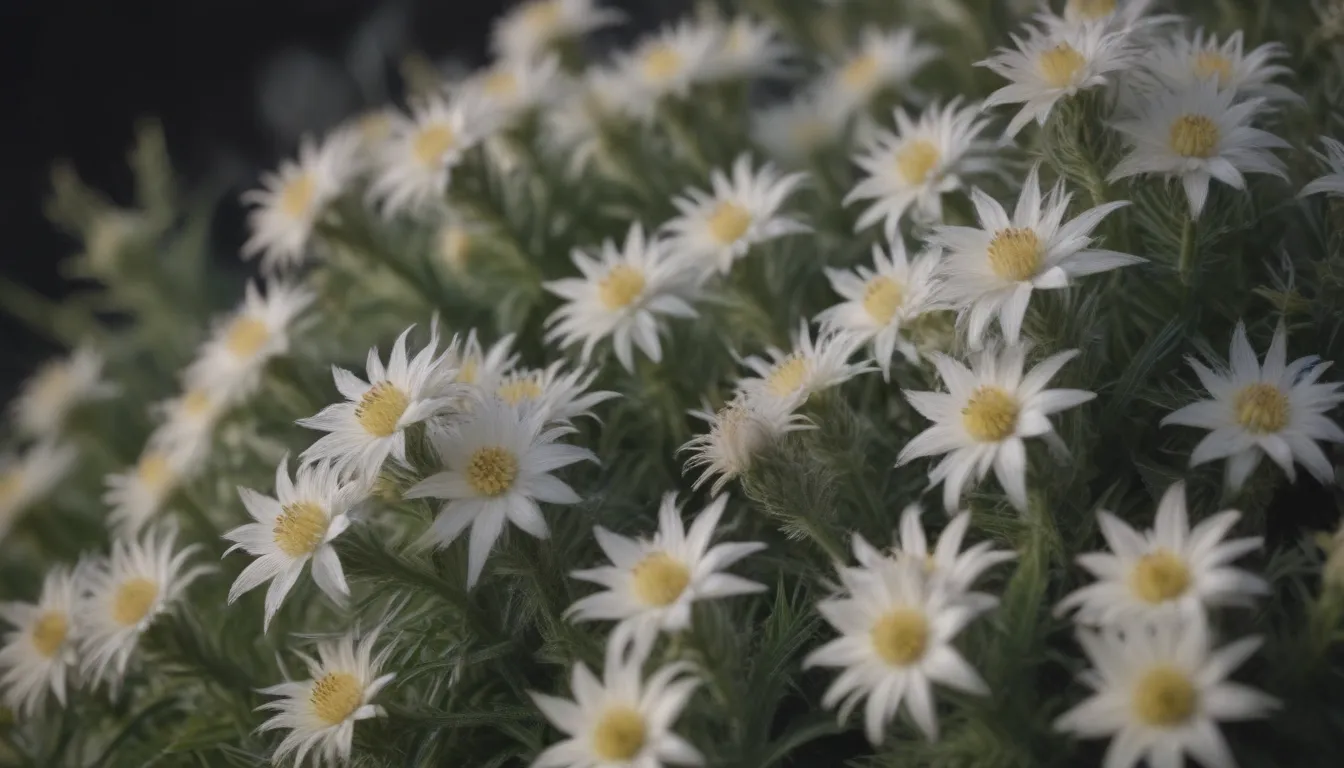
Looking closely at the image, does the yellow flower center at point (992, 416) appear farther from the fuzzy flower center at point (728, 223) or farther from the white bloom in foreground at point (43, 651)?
the white bloom in foreground at point (43, 651)

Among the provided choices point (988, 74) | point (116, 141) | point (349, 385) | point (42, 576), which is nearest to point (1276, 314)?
point (988, 74)

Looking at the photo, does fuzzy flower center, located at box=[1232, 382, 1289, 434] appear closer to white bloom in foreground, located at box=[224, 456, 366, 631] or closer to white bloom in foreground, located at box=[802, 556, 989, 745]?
white bloom in foreground, located at box=[802, 556, 989, 745]

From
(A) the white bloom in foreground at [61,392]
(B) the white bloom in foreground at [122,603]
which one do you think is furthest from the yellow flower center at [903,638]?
(A) the white bloom in foreground at [61,392]

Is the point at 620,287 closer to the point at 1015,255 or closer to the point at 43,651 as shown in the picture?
the point at 1015,255

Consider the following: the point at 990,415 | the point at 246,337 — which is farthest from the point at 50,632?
the point at 990,415

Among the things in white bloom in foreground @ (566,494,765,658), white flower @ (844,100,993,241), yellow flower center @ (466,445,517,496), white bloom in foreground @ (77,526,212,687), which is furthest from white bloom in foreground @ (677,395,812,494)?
white bloom in foreground @ (77,526,212,687)

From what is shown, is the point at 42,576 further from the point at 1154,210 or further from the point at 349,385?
the point at 1154,210
